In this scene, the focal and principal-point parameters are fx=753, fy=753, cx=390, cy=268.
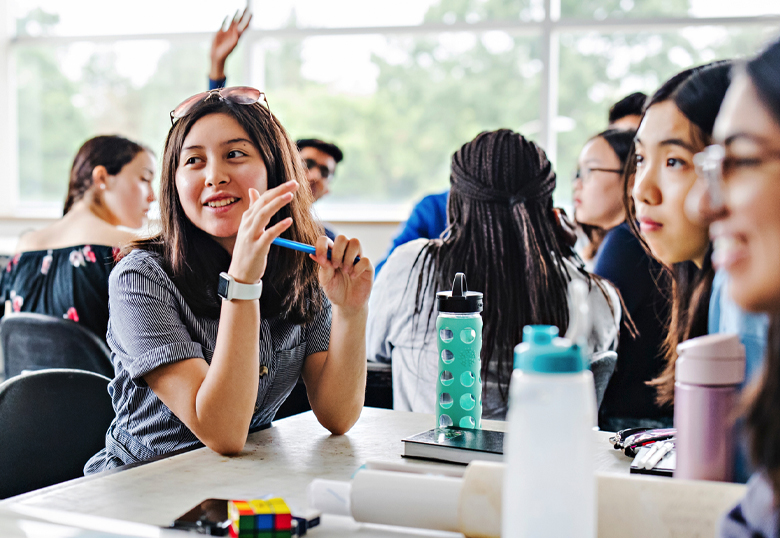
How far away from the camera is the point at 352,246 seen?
→ 4.02 feet

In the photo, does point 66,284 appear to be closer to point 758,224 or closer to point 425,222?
point 425,222

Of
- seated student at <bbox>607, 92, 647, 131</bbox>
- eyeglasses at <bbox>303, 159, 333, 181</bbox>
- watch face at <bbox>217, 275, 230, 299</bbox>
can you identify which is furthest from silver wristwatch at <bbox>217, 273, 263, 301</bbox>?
eyeglasses at <bbox>303, 159, 333, 181</bbox>

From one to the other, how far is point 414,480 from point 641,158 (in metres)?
0.55


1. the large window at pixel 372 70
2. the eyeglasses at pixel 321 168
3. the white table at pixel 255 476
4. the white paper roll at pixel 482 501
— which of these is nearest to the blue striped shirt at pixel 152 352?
the white table at pixel 255 476

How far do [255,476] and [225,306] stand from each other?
263 millimetres

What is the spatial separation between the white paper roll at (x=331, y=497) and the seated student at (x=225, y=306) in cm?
31

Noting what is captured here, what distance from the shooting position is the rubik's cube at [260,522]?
0.72m

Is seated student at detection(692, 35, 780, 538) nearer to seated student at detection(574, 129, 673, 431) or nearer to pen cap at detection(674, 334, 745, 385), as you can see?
pen cap at detection(674, 334, 745, 385)

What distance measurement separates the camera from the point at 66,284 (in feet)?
8.01

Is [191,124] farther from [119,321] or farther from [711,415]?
[711,415]

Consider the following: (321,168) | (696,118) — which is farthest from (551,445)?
(321,168)

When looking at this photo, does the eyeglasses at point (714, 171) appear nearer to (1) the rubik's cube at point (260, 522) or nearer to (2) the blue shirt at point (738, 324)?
(2) the blue shirt at point (738, 324)

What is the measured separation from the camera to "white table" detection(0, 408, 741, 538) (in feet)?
2.65

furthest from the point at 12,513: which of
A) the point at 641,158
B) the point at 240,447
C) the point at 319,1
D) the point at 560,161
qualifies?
the point at 319,1
